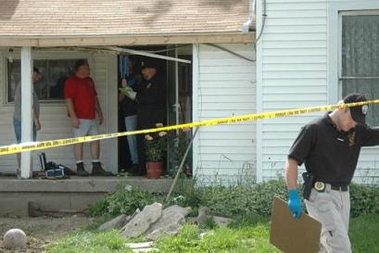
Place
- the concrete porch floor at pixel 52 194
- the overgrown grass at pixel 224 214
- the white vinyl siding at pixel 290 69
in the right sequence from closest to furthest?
1. the overgrown grass at pixel 224 214
2. the white vinyl siding at pixel 290 69
3. the concrete porch floor at pixel 52 194

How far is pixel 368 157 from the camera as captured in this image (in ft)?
31.9

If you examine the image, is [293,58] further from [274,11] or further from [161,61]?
[161,61]

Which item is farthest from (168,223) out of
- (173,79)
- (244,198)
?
(173,79)

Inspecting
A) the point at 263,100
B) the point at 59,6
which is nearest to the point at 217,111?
the point at 263,100

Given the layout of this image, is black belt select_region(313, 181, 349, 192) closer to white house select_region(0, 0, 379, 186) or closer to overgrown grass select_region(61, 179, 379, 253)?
overgrown grass select_region(61, 179, 379, 253)

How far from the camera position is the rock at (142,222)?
7.99 meters

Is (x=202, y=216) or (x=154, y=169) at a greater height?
(x=154, y=169)

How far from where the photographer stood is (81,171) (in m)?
11.2

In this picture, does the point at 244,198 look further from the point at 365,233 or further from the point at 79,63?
the point at 79,63

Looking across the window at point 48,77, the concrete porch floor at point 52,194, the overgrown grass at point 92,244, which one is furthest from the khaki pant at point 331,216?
the window at point 48,77

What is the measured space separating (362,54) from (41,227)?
4.94 metres

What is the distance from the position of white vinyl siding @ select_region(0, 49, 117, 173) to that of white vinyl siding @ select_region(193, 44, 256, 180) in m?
2.22

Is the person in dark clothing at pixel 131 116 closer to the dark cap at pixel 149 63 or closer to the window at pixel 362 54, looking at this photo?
the dark cap at pixel 149 63

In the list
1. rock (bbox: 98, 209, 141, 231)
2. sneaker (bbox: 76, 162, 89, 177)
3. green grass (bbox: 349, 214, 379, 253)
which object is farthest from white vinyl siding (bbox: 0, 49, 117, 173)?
green grass (bbox: 349, 214, 379, 253)
